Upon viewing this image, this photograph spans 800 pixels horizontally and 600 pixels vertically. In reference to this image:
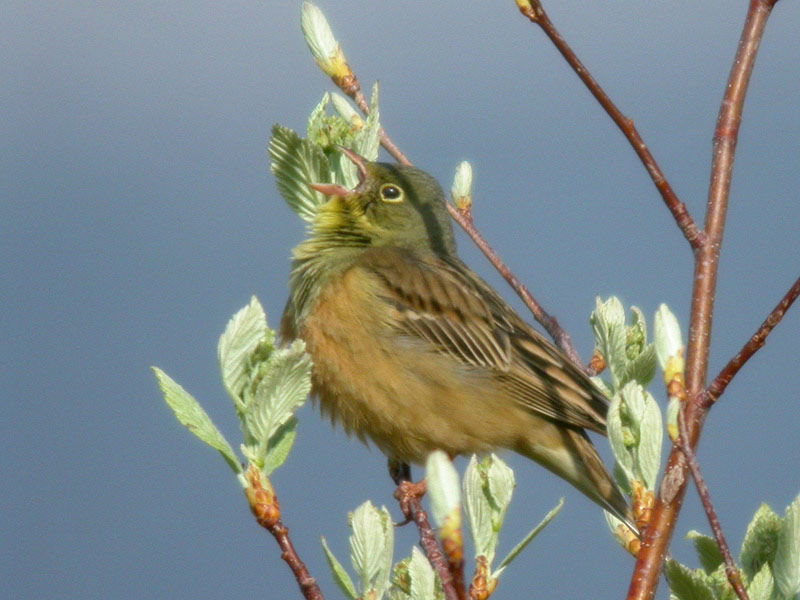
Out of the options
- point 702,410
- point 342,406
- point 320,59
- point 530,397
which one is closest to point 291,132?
point 320,59

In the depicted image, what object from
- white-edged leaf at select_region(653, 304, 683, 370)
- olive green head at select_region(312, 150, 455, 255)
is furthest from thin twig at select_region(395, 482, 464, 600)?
olive green head at select_region(312, 150, 455, 255)

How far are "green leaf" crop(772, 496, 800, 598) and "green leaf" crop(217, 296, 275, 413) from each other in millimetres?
875

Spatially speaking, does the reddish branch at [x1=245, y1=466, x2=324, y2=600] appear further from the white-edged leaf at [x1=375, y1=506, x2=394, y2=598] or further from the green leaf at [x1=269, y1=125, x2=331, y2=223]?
the green leaf at [x1=269, y1=125, x2=331, y2=223]

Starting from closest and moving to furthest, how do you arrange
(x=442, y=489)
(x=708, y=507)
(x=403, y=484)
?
(x=442, y=489) → (x=708, y=507) → (x=403, y=484)

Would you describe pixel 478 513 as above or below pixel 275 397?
below

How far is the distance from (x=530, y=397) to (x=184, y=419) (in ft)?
10.9

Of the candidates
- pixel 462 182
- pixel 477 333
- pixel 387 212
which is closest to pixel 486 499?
pixel 462 182

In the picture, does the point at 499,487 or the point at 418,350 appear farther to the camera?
the point at 418,350

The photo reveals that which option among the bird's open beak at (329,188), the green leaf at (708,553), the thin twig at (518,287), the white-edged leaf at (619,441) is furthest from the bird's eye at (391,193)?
the white-edged leaf at (619,441)

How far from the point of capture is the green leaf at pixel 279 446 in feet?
5.64

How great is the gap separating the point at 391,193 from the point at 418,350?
779mm

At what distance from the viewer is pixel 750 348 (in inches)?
66.3

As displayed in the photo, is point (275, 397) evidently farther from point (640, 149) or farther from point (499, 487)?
point (640, 149)

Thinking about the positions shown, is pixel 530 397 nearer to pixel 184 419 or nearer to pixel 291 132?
pixel 291 132
